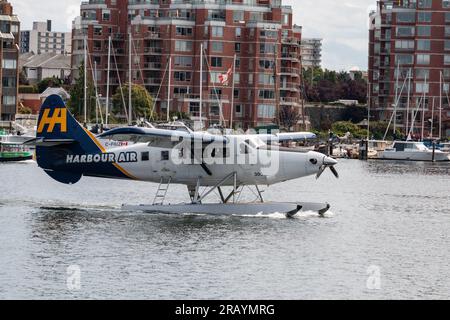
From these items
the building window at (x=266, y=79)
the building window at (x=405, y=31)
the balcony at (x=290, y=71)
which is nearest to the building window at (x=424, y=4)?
the building window at (x=405, y=31)

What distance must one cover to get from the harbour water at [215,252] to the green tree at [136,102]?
54.6 meters

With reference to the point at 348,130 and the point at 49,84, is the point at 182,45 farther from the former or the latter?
the point at 49,84

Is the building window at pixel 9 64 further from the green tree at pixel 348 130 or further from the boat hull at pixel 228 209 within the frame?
the boat hull at pixel 228 209

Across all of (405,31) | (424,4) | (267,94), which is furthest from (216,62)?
(424,4)

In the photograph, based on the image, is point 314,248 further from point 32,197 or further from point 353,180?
point 353,180

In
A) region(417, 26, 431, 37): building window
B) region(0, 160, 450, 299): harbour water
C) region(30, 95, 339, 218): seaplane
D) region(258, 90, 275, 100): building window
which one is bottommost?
region(0, 160, 450, 299): harbour water

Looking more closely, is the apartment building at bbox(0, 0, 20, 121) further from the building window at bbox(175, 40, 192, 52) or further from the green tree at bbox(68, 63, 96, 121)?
the building window at bbox(175, 40, 192, 52)

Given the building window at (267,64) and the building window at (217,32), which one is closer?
the building window at (217,32)

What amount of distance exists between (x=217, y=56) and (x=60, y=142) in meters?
70.7

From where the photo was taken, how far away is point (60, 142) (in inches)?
1512

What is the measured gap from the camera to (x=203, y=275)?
28672mm

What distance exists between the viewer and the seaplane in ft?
121

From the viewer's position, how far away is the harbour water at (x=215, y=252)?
89.4 ft

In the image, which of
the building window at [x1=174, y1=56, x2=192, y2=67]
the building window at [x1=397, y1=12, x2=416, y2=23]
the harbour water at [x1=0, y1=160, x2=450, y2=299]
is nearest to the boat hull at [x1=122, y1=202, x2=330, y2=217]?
the harbour water at [x1=0, y1=160, x2=450, y2=299]
